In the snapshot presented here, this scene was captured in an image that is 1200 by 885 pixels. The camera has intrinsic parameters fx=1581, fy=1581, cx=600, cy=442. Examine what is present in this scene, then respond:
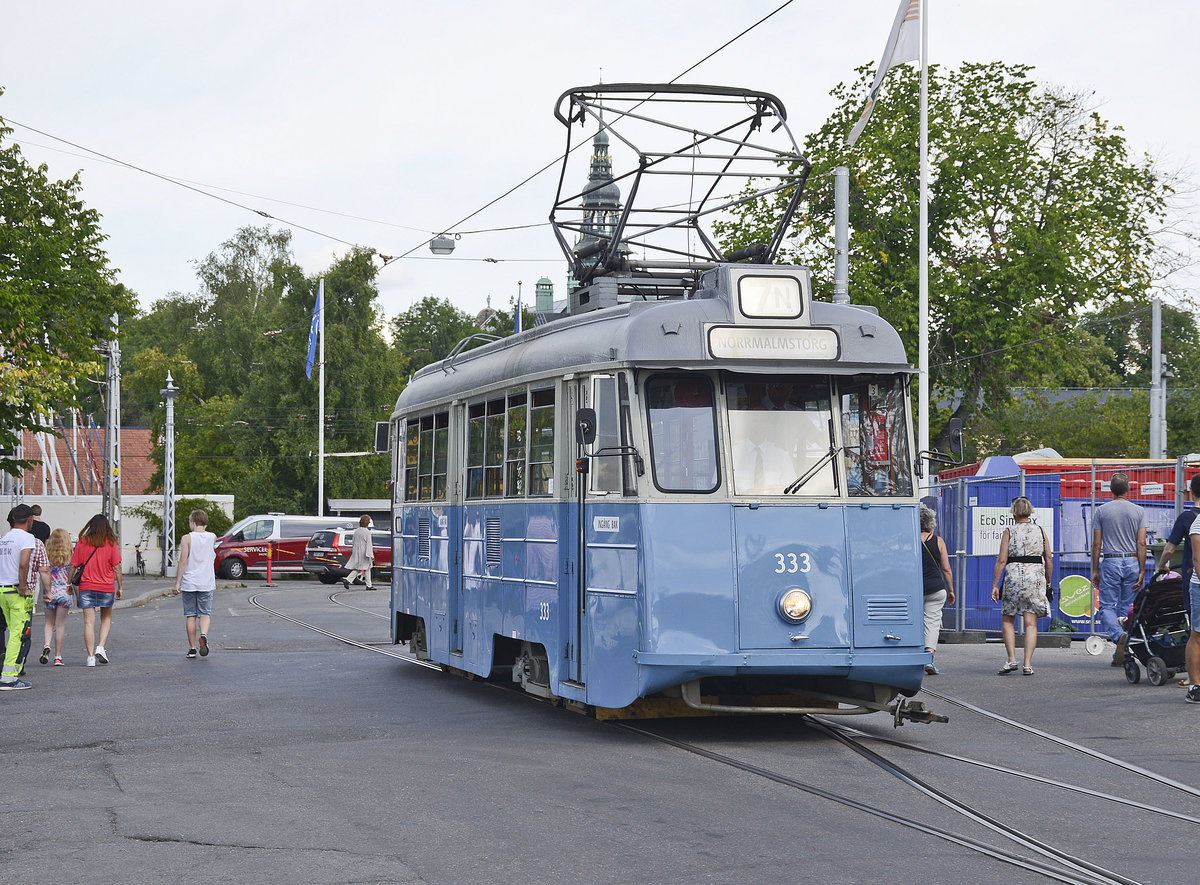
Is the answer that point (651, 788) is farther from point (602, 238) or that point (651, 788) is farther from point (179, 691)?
point (179, 691)

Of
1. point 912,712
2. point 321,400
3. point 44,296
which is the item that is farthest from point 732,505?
point 321,400

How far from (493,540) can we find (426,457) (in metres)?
2.60

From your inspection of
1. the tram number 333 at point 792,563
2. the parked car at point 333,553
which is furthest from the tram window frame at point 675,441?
the parked car at point 333,553

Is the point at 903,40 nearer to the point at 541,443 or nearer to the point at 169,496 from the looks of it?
the point at 541,443

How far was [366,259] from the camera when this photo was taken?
6500 cm

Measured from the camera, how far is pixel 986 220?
39000 mm

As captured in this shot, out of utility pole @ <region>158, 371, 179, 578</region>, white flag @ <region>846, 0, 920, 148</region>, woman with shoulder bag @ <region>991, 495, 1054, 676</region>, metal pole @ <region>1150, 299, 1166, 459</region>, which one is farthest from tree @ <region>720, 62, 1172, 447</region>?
woman with shoulder bag @ <region>991, 495, 1054, 676</region>

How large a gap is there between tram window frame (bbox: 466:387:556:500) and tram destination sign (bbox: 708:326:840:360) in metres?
1.64

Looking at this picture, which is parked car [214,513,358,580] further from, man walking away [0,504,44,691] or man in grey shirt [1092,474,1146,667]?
man in grey shirt [1092,474,1146,667]

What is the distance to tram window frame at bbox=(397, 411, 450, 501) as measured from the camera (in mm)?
14531

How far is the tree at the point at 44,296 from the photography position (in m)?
27.3

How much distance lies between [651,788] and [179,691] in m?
6.77

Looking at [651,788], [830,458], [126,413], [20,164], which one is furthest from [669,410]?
[126,413]

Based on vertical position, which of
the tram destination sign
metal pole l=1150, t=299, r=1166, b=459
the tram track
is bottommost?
the tram track
